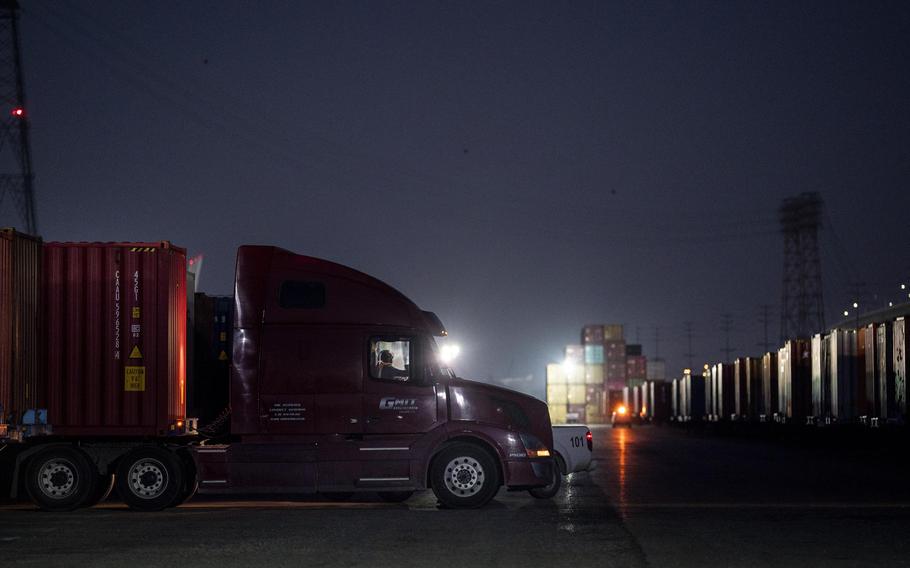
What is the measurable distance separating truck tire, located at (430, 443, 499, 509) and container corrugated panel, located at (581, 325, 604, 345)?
140276 mm

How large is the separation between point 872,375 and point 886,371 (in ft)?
5.44

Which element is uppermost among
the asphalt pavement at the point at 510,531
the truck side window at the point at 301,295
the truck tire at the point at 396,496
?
the truck side window at the point at 301,295

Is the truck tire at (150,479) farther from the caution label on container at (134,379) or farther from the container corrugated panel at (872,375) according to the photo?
the container corrugated panel at (872,375)

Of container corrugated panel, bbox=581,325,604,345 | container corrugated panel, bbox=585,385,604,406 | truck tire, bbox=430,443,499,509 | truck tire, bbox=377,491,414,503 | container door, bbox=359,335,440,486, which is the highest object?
container corrugated panel, bbox=581,325,604,345

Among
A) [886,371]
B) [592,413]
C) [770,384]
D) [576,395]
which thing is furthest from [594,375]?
[886,371]

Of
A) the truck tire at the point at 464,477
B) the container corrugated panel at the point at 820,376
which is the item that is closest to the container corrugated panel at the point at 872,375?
the container corrugated panel at the point at 820,376

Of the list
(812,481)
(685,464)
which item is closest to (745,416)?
(685,464)

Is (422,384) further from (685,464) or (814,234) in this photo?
(814,234)

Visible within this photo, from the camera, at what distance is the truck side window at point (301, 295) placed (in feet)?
50.5

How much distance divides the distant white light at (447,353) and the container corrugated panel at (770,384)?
30.8 metres

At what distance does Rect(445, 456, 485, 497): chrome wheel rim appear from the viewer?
601 inches

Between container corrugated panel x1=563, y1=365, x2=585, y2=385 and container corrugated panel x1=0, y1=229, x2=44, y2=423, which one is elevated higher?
container corrugated panel x1=0, y1=229, x2=44, y2=423

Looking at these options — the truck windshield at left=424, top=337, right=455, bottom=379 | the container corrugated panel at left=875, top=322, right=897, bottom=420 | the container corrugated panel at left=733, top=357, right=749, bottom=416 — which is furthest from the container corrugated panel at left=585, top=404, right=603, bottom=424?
the truck windshield at left=424, top=337, right=455, bottom=379

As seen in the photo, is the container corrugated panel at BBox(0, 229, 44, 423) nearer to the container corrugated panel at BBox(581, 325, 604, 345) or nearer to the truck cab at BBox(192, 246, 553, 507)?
the truck cab at BBox(192, 246, 553, 507)
